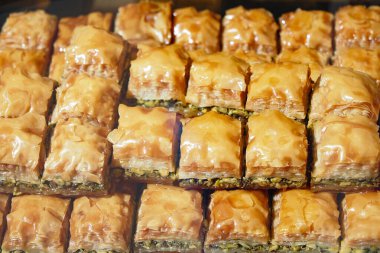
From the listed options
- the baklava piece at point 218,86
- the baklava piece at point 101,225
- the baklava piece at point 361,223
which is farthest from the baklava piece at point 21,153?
the baklava piece at point 361,223

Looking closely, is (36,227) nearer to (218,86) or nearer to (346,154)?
(218,86)

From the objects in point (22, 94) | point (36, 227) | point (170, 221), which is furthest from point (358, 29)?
point (36, 227)

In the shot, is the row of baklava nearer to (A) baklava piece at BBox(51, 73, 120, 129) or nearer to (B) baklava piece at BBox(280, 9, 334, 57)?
(A) baklava piece at BBox(51, 73, 120, 129)

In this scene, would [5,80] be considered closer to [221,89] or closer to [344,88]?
[221,89]

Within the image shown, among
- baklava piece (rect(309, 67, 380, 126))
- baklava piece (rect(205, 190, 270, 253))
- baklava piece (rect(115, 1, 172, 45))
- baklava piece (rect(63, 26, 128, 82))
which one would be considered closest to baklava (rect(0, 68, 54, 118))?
baklava piece (rect(63, 26, 128, 82))

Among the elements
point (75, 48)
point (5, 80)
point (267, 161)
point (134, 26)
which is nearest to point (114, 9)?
point (134, 26)

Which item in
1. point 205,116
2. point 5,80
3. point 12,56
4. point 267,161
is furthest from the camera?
point 12,56
